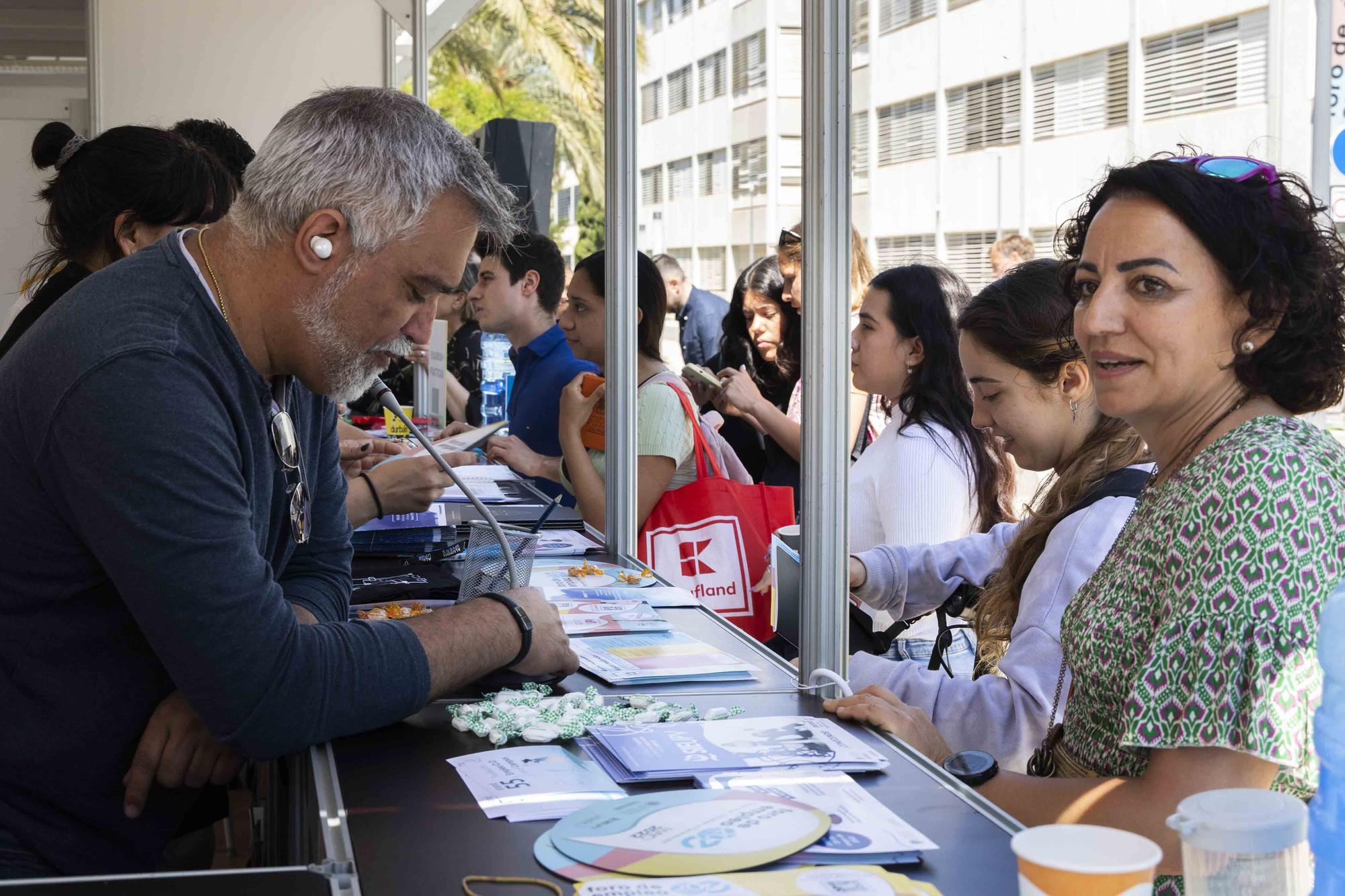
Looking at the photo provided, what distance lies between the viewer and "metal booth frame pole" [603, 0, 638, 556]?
2699 millimetres

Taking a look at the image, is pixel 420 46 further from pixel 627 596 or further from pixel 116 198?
pixel 627 596

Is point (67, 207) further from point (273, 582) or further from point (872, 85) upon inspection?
point (872, 85)

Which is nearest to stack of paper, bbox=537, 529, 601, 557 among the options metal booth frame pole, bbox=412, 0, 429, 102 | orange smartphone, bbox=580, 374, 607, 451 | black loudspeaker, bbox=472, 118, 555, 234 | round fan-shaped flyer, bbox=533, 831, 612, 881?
orange smartphone, bbox=580, 374, 607, 451

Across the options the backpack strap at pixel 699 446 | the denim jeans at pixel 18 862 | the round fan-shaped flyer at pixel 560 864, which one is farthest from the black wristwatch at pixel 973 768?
the backpack strap at pixel 699 446

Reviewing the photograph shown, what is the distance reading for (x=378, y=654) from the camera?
1.38 meters

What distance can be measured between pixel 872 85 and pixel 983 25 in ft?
10.6

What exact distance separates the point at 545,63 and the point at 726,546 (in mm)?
18522

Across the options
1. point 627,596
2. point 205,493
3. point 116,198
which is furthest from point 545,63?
point 205,493

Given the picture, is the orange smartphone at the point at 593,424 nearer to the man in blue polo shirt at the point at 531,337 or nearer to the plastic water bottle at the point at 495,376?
the man in blue polo shirt at the point at 531,337

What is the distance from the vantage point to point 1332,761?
0.99 metres

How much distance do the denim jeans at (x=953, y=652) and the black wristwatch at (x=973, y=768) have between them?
1.09 m

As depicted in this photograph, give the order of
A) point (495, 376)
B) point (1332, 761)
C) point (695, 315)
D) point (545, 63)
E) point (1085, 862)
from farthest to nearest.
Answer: point (545, 63) → point (695, 315) → point (495, 376) → point (1332, 761) → point (1085, 862)

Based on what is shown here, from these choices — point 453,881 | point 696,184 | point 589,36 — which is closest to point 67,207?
point 453,881

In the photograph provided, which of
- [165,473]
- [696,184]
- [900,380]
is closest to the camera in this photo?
[165,473]
